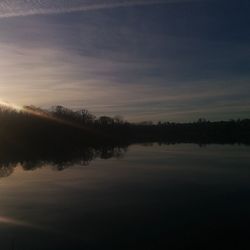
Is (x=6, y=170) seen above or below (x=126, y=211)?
above

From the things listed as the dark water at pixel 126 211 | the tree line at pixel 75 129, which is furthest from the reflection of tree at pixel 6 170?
the tree line at pixel 75 129

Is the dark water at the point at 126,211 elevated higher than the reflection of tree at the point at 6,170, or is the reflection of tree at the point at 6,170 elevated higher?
the reflection of tree at the point at 6,170

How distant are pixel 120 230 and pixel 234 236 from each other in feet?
13.7

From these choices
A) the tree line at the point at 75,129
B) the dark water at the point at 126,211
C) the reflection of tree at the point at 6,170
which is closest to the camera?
the dark water at the point at 126,211

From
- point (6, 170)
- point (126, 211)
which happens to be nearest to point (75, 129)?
point (6, 170)

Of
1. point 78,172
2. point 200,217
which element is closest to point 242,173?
point 78,172

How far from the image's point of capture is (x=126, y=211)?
20.5m

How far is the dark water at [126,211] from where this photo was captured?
1559cm

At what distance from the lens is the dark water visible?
614 inches

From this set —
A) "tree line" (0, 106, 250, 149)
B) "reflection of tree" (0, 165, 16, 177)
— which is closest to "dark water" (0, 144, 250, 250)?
"reflection of tree" (0, 165, 16, 177)

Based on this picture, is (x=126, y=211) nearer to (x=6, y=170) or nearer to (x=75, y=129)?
(x=6, y=170)

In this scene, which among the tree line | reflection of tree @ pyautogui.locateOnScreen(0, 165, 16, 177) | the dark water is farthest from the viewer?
the tree line

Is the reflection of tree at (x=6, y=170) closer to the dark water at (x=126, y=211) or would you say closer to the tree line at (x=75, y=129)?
the dark water at (x=126, y=211)

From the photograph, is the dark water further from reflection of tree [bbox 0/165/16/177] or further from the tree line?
the tree line
